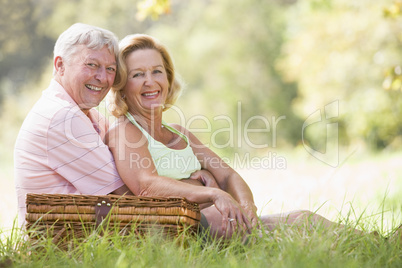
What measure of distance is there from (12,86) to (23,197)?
26.6 m

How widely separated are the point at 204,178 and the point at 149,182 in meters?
0.58

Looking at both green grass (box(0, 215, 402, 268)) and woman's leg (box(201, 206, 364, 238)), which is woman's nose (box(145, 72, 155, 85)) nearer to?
woman's leg (box(201, 206, 364, 238))

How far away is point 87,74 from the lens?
3281 mm

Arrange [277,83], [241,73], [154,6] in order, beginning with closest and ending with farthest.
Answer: [154,6] < [277,83] < [241,73]

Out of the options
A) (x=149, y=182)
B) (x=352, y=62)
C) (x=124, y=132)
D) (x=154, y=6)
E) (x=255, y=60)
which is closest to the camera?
(x=149, y=182)

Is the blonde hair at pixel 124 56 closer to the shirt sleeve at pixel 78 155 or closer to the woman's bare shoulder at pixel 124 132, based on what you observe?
the woman's bare shoulder at pixel 124 132

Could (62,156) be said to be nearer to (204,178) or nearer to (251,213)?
(204,178)

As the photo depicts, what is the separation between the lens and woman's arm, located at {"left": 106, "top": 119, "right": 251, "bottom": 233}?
2852 millimetres

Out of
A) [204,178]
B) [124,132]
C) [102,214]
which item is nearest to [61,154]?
[124,132]

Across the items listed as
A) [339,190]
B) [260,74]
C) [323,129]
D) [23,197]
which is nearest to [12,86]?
[260,74]

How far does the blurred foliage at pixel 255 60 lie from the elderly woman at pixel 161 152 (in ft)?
9.38

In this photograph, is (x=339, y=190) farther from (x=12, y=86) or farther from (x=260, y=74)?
(x=12, y=86)

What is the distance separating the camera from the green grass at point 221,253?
7.81ft

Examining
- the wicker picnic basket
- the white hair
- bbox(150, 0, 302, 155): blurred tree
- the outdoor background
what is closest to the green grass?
the wicker picnic basket
